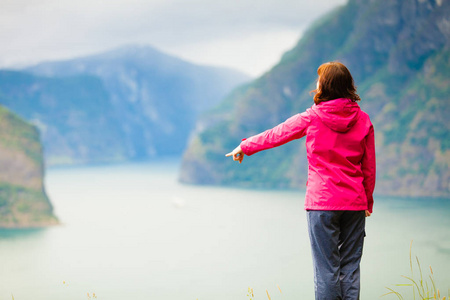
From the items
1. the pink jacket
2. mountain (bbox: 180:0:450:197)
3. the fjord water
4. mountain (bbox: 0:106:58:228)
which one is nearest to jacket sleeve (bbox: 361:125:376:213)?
the pink jacket

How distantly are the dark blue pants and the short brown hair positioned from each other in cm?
37

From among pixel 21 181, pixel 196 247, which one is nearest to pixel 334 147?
pixel 196 247

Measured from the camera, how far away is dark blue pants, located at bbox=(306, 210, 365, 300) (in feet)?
5.69

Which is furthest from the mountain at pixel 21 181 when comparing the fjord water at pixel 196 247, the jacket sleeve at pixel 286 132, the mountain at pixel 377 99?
the jacket sleeve at pixel 286 132

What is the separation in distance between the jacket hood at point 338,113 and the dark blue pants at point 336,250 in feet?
0.90

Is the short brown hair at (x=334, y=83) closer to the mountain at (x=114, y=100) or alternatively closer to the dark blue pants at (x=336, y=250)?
the dark blue pants at (x=336, y=250)

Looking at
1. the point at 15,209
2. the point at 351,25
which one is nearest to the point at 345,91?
the point at 15,209

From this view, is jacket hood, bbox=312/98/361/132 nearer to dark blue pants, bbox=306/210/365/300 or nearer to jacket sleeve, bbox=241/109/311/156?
jacket sleeve, bbox=241/109/311/156

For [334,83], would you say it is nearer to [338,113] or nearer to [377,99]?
[338,113]

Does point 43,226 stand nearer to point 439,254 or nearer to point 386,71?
point 439,254

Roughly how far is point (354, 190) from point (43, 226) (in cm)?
1114

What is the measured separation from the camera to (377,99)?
1808cm

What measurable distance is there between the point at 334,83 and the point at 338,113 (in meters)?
0.10

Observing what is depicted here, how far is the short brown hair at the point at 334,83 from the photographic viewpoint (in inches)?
68.6
